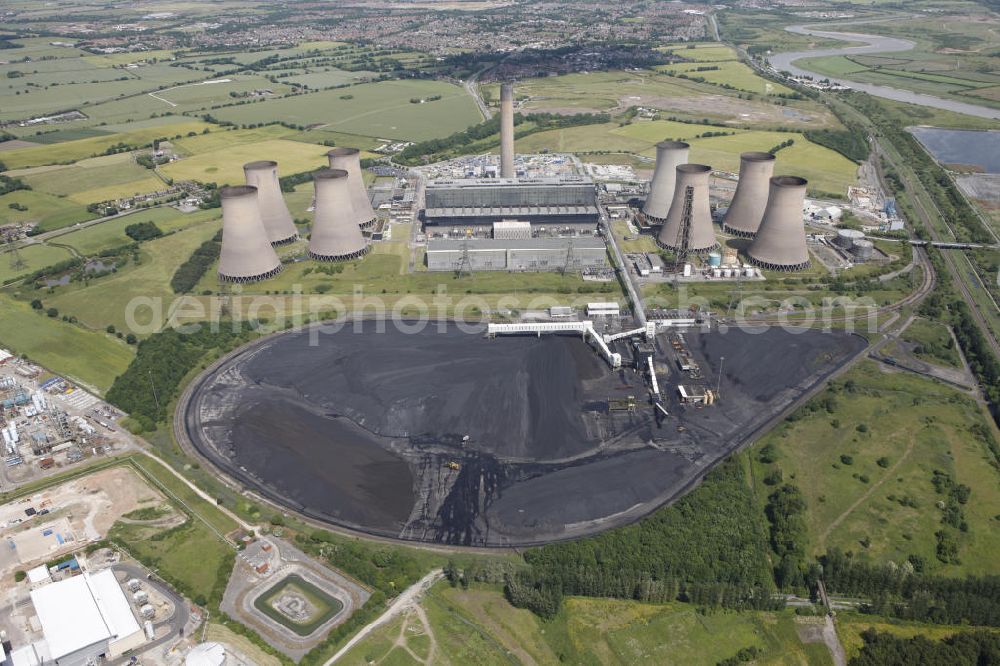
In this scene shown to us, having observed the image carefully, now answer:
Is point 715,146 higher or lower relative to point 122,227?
higher

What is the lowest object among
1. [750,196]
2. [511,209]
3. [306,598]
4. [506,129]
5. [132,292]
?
[306,598]

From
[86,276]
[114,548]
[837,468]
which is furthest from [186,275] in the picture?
[837,468]

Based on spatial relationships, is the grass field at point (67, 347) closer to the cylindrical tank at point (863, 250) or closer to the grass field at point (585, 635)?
the grass field at point (585, 635)

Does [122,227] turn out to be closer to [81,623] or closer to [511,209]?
[511,209]

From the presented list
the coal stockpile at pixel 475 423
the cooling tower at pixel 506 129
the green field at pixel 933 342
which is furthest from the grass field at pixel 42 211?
the green field at pixel 933 342

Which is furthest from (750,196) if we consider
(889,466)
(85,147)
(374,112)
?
(85,147)
